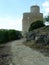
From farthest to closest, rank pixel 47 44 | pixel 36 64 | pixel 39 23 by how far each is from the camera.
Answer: pixel 39 23 → pixel 47 44 → pixel 36 64

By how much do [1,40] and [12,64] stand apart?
24898 millimetres

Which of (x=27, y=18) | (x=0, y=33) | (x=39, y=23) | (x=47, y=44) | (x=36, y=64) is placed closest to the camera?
(x=36, y=64)

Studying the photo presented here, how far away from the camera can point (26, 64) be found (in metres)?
11.8

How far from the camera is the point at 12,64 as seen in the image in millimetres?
11938

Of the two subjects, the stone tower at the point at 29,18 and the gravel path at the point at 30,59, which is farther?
the stone tower at the point at 29,18

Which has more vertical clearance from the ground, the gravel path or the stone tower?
the gravel path

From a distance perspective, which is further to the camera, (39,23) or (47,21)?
(39,23)

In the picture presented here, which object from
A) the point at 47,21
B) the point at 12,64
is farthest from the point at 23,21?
the point at 12,64

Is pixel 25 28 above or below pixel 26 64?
below

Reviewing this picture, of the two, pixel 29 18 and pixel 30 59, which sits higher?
pixel 30 59

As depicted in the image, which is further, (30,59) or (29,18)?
(29,18)

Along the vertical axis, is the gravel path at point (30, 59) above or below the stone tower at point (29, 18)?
above

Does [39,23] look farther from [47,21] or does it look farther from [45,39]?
[45,39]

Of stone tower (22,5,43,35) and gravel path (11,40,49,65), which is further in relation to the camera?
stone tower (22,5,43,35)
